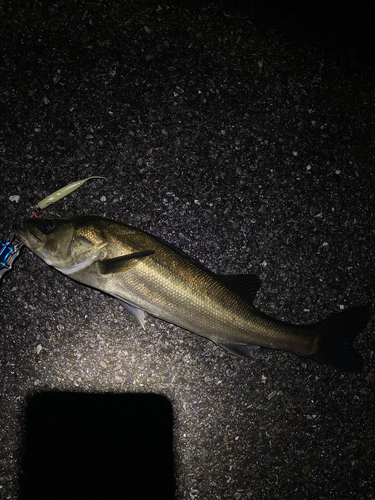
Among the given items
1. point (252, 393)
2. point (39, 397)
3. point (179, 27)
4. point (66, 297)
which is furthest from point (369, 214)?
point (39, 397)

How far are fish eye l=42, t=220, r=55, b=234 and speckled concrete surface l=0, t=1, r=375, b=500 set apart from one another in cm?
36

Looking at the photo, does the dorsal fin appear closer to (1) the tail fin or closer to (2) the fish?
(2) the fish

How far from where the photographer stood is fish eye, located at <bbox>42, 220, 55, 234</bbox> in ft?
7.17

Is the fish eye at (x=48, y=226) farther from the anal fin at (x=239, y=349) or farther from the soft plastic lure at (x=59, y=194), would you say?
the anal fin at (x=239, y=349)

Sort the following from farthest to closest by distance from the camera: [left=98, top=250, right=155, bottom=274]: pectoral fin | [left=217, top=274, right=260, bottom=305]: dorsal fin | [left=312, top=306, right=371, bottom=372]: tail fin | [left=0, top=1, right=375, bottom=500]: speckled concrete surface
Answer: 1. [left=0, top=1, right=375, bottom=500]: speckled concrete surface
2. [left=312, top=306, right=371, bottom=372]: tail fin
3. [left=217, top=274, right=260, bottom=305]: dorsal fin
4. [left=98, top=250, right=155, bottom=274]: pectoral fin

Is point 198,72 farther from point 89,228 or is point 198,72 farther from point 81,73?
point 89,228

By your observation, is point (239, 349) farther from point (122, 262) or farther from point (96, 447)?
point (96, 447)

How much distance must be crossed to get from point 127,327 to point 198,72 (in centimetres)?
222

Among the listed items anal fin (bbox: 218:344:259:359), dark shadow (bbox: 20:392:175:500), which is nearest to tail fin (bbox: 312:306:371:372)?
anal fin (bbox: 218:344:259:359)

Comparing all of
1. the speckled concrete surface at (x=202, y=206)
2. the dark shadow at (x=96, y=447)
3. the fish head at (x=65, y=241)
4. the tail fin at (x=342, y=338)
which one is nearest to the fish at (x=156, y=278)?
the fish head at (x=65, y=241)

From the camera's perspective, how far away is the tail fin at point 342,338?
2.43 m

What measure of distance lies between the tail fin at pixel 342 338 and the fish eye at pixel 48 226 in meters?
2.10

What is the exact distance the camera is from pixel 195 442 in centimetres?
262

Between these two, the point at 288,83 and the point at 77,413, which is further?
the point at 288,83
